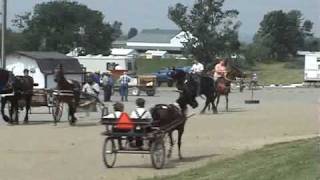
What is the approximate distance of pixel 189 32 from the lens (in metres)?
95.0

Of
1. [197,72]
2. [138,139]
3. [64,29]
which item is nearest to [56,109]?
[197,72]

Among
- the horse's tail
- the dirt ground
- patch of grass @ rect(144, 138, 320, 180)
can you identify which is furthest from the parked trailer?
patch of grass @ rect(144, 138, 320, 180)

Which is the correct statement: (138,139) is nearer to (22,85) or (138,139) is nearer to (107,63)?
(22,85)

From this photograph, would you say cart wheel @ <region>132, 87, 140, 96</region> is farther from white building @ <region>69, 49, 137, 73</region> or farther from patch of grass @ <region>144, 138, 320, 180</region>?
patch of grass @ <region>144, 138, 320, 180</region>

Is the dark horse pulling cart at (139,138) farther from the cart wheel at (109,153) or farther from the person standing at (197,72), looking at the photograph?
the person standing at (197,72)

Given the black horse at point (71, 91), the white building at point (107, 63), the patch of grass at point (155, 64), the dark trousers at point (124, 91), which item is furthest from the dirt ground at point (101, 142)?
the patch of grass at point (155, 64)

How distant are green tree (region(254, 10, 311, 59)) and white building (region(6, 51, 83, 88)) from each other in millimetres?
74627

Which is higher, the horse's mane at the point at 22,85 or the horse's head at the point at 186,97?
the horse's head at the point at 186,97

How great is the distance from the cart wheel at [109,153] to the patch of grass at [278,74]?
236 feet

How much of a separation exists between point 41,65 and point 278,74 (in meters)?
47.0

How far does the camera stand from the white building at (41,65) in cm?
5603

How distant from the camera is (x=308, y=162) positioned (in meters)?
10.3

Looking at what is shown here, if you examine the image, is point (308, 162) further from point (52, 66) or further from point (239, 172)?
point (52, 66)

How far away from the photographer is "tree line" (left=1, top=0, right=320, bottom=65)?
9362 centimetres
